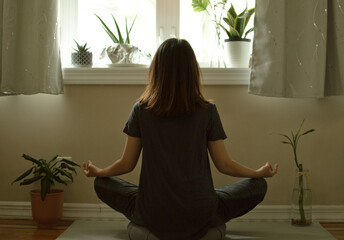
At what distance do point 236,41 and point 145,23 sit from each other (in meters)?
0.52

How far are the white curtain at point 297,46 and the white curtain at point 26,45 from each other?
1.06 meters

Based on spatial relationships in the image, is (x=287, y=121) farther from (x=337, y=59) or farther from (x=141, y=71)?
(x=141, y=71)

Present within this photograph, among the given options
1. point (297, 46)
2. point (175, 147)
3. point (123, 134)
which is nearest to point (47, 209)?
point (123, 134)

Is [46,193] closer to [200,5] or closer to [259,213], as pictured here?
[259,213]

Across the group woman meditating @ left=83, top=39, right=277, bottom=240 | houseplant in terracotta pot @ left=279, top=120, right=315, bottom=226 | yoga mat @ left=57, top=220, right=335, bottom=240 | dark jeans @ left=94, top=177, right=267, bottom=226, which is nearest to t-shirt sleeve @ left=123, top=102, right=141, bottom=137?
woman meditating @ left=83, top=39, right=277, bottom=240

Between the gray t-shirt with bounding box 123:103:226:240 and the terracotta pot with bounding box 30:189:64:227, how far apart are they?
2.20ft

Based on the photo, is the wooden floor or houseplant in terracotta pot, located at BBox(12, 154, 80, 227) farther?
houseplant in terracotta pot, located at BBox(12, 154, 80, 227)

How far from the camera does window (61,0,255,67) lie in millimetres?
2703

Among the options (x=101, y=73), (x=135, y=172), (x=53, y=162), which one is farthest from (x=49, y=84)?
(x=135, y=172)

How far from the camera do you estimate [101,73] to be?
2.57m

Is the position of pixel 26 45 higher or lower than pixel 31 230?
higher

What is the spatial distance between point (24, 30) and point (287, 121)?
56.1 inches

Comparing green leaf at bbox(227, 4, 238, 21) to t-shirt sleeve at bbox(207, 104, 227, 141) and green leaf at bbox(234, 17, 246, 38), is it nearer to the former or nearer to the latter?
green leaf at bbox(234, 17, 246, 38)

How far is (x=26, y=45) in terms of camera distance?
245cm
